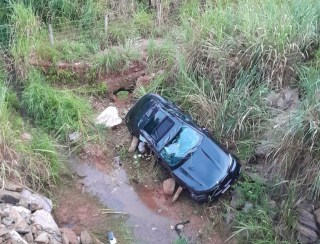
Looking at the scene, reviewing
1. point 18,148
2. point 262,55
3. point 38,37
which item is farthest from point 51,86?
point 262,55

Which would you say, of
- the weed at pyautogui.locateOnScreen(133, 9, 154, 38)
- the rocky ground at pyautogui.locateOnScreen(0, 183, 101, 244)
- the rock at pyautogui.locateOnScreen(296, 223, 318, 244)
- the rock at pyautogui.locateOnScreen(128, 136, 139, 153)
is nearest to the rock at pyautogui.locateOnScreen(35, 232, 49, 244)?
the rocky ground at pyautogui.locateOnScreen(0, 183, 101, 244)

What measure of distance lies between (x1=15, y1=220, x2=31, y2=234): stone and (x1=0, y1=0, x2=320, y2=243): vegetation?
2.93 feet

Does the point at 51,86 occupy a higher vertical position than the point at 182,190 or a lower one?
higher

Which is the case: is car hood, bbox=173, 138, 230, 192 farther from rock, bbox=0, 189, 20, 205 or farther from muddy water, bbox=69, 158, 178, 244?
rock, bbox=0, 189, 20, 205

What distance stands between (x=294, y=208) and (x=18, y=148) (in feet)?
11.6

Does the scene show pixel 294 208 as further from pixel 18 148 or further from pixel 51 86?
pixel 51 86

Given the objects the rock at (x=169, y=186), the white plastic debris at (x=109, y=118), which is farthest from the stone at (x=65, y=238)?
the white plastic debris at (x=109, y=118)

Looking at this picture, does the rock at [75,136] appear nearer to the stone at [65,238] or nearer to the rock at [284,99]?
the stone at [65,238]

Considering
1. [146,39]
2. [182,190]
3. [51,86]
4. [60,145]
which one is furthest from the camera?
[146,39]

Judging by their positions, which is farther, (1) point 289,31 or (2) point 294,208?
(1) point 289,31

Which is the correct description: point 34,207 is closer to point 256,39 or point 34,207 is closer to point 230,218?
point 230,218

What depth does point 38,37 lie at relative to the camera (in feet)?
28.6

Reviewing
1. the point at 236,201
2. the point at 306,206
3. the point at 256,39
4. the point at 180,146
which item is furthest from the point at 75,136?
the point at 306,206

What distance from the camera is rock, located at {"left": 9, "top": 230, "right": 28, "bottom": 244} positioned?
18.3 feet
